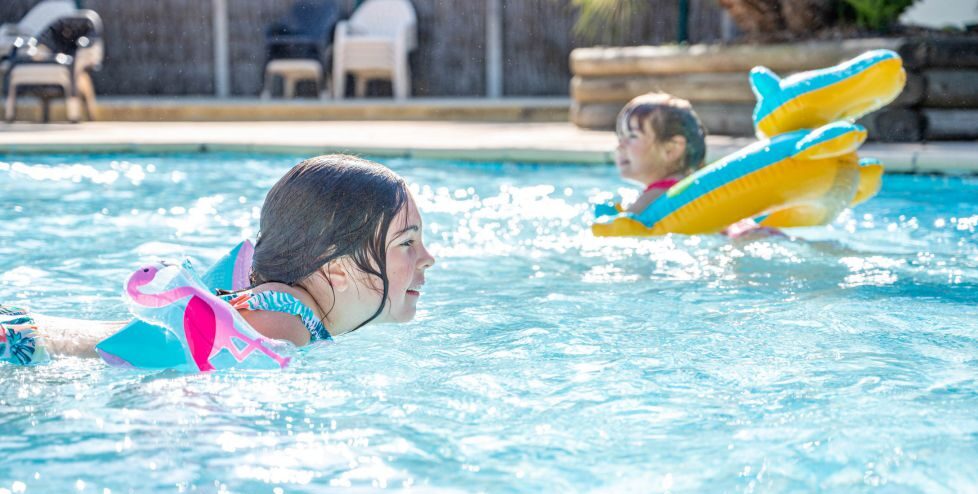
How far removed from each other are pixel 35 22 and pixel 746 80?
8584 millimetres

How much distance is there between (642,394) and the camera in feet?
8.84

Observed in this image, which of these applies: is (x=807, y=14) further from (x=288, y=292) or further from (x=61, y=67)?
(x=288, y=292)

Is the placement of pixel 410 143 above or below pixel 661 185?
below

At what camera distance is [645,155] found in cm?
498

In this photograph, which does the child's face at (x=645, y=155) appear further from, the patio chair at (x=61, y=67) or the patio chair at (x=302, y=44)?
the patio chair at (x=302, y=44)

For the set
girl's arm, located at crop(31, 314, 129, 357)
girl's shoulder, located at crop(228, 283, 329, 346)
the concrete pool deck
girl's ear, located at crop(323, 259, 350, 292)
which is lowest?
the concrete pool deck

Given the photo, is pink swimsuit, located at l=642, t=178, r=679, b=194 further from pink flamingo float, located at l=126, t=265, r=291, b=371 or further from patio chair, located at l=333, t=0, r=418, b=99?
patio chair, located at l=333, t=0, r=418, b=99

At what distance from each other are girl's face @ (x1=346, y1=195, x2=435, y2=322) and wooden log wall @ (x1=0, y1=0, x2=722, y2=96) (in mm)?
10468

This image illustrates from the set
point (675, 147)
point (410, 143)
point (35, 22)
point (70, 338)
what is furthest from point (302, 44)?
point (70, 338)

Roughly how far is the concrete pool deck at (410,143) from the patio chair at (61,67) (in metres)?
0.97

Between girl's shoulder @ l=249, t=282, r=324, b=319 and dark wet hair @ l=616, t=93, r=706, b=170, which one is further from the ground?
dark wet hair @ l=616, t=93, r=706, b=170

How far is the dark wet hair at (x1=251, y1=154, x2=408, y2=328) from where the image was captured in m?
2.68

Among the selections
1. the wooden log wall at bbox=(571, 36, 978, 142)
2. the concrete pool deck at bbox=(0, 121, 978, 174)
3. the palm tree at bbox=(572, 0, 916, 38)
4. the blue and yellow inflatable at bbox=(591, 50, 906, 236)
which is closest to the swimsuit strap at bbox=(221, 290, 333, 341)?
the blue and yellow inflatable at bbox=(591, 50, 906, 236)

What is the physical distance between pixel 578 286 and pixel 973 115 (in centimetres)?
518
